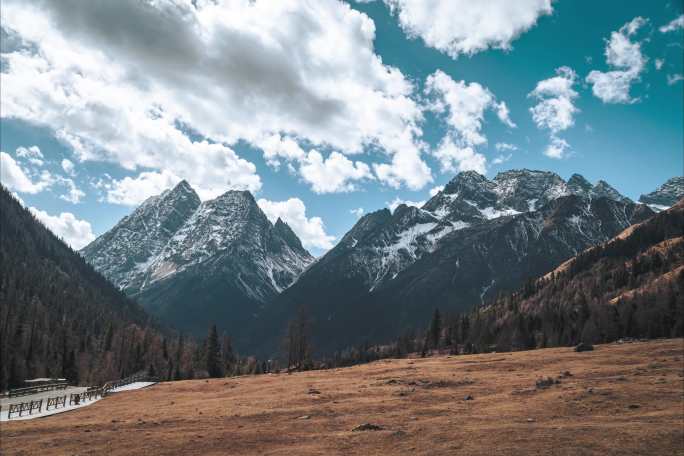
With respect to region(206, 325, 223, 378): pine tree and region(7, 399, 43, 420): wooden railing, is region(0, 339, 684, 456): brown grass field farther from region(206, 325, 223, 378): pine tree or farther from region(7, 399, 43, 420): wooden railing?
region(206, 325, 223, 378): pine tree

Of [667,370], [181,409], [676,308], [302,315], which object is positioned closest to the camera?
[181,409]

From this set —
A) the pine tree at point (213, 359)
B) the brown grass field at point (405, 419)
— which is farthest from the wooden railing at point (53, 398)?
the pine tree at point (213, 359)

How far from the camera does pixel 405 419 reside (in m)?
40.4

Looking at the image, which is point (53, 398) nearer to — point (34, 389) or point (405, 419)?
point (34, 389)

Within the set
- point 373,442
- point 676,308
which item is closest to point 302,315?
point 373,442

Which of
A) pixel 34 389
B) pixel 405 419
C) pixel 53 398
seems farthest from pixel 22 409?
pixel 405 419

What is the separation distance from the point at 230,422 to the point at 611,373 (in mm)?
45381

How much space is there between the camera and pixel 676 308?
443 ft

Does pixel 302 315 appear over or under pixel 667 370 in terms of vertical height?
over

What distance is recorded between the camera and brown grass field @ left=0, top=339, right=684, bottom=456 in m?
31.2

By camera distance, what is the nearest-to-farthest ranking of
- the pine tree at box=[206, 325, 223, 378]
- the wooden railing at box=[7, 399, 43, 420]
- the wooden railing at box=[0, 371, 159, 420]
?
the wooden railing at box=[7, 399, 43, 420] < the wooden railing at box=[0, 371, 159, 420] < the pine tree at box=[206, 325, 223, 378]

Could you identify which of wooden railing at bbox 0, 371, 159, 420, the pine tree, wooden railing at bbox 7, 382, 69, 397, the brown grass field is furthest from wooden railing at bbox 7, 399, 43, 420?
the pine tree

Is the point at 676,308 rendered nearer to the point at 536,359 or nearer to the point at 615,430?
the point at 536,359

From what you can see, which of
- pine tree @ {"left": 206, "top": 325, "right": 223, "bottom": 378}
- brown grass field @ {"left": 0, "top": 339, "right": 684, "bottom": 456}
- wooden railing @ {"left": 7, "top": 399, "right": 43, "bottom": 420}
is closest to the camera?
brown grass field @ {"left": 0, "top": 339, "right": 684, "bottom": 456}
